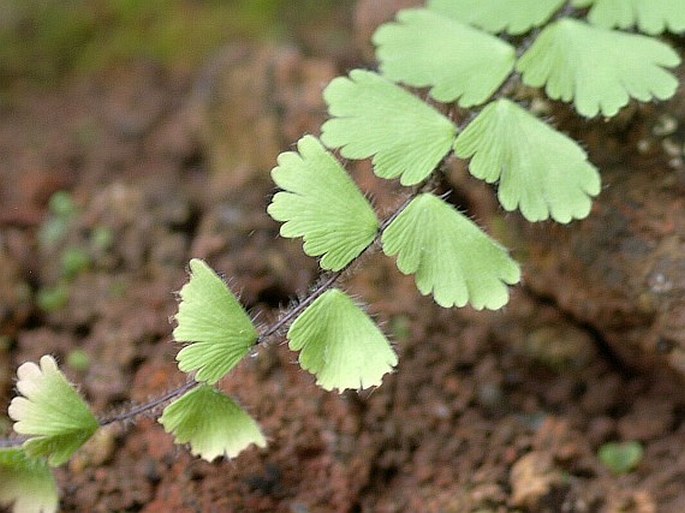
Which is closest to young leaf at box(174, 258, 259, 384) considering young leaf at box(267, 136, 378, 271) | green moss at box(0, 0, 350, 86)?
young leaf at box(267, 136, 378, 271)

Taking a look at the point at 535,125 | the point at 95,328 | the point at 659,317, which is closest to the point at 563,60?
the point at 535,125

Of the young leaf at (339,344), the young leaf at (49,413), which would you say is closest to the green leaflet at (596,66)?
the young leaf at (339,344)

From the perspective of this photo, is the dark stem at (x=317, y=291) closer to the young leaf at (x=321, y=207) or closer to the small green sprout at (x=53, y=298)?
the young leaf at (x=321, y=207)

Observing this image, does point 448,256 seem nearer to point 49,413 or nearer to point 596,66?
point 596,66

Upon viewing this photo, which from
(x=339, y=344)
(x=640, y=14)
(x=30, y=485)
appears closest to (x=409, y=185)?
(x=339, y=344)

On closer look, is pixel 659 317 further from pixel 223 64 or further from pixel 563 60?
pixel 223 64

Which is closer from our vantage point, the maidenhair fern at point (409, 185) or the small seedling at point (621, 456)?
the maidenhair fern at point (409, 185)

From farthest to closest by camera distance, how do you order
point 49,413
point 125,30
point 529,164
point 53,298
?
1. point 125,30
2. point 53,298
3. point 529,164
4. point 49,413
